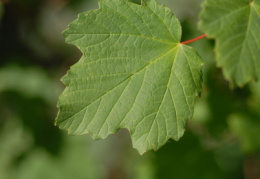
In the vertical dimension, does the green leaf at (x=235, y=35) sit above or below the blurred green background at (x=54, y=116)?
above

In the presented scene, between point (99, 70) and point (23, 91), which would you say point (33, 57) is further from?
point (99, 70)

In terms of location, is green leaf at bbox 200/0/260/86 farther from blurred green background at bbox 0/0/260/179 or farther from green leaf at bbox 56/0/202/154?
blurred green background at bbox 0/0/260/179

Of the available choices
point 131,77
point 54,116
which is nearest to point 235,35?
point 131,77

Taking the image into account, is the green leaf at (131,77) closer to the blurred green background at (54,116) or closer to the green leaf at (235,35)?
the green leaf at (235,35)

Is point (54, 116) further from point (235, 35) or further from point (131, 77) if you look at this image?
point (235, 35)

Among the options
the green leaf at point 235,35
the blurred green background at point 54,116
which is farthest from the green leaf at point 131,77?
the blurred green background at point 54,116

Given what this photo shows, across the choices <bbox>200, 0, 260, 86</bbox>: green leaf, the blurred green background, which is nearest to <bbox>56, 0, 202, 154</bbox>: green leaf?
<bbox>200, 0, 260, 86</bbox>: green leaf
